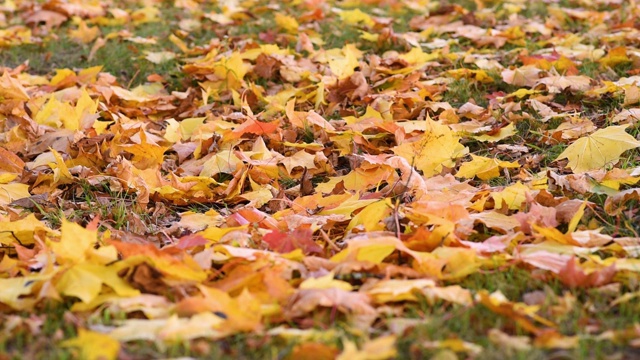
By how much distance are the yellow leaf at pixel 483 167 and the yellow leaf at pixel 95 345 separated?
136 centimetres

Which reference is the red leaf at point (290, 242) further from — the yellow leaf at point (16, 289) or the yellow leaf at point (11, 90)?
the yellow leaf at point (11, 90)

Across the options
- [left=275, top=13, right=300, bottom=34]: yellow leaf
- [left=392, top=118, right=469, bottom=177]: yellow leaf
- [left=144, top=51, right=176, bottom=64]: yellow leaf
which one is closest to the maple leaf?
[left=392, top=118, right=469, bottom=177]: yellow leaf

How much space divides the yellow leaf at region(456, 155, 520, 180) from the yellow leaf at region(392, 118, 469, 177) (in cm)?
8

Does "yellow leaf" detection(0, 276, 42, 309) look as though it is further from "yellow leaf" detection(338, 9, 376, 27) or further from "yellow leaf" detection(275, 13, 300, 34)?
"yellow leaf" detection(338, 9, 376, 27)

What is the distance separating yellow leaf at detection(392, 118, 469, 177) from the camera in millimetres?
2402

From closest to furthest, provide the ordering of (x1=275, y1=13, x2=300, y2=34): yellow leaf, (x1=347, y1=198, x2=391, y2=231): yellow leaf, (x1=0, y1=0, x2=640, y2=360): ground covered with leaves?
A: (x1=0, y1=0, x2=640, y2=360): ground covered with leaves
(x1=347, y1=198, x2=391, y2=231): yellow leaf
(x1=275, y1=13, x2=300, y2=34): yellow leaf

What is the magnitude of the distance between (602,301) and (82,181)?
1.61 m

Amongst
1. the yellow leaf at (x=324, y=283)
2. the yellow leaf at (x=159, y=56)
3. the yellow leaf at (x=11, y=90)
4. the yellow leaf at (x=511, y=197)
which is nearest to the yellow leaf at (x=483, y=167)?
the yellow leaf at (x=511, y=197)

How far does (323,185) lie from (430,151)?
0.37 m

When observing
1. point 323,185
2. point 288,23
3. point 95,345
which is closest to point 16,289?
point 95,345

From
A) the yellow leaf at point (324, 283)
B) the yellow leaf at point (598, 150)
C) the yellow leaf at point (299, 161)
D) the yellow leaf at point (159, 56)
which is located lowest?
the yellow leaf at point (159, 56)

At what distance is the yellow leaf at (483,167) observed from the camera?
7.59 ft

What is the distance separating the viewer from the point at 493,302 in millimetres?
1439

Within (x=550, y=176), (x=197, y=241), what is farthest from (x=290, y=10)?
(x=197, y=241)
